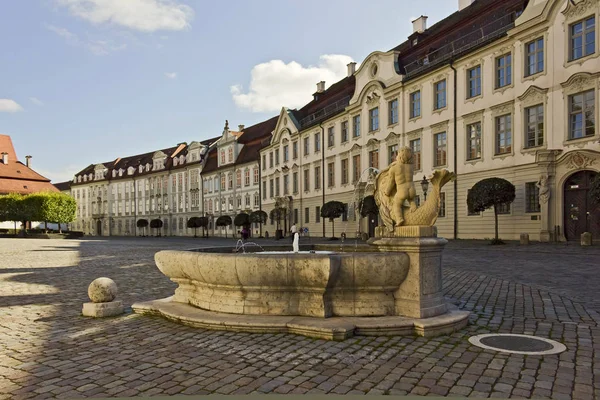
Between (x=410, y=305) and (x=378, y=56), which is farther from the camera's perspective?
(x=378, y=56)

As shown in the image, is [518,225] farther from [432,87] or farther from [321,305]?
[321,305]

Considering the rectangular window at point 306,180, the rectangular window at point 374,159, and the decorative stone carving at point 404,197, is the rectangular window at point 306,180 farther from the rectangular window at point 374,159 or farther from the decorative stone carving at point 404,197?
the decorative stone carving at point 404,197

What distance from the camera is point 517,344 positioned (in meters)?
5.10

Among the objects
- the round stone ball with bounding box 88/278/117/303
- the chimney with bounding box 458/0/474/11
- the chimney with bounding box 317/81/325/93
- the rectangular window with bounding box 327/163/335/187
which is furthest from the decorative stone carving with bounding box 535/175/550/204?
the chimney with bounding box 317/81/325/93

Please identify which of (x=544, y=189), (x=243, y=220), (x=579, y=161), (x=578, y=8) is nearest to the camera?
(x=579, y=161)

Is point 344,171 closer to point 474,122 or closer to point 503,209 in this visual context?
point 474,122

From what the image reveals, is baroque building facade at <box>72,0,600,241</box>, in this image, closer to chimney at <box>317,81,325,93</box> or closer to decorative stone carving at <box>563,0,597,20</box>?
decorative stone carving at <box>563,0,597,20</box>

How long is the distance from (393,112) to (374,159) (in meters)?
3.86

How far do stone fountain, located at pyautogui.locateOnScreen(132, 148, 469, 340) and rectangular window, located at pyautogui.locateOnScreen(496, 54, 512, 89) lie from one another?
21.4 meters

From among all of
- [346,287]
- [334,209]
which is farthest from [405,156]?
[334,209]

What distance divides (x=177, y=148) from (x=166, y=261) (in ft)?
234

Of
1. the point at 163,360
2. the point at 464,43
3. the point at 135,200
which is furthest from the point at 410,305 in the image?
the point at 135,200

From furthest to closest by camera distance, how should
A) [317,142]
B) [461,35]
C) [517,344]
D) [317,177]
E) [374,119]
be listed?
[317,142] < [317,177] < [374,119] < [461,35] < [517,344]

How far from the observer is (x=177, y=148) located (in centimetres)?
7512
